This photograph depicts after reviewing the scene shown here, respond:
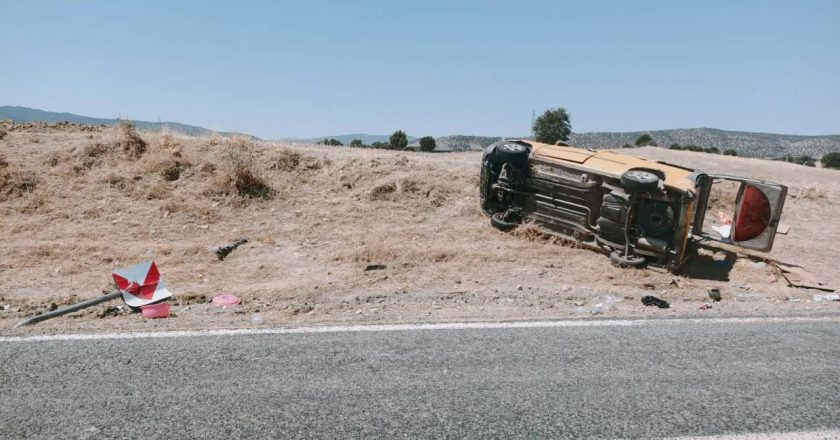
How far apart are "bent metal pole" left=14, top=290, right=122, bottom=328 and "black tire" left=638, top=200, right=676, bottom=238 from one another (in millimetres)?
6466

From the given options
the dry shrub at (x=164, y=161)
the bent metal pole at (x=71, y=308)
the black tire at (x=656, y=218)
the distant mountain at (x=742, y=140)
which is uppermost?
the dry shrub at (x=164, y=161)

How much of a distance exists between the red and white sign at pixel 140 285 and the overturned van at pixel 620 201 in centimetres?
515

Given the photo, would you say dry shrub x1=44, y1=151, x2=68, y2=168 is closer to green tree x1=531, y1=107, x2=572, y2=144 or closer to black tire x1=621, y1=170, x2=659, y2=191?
black tire x1=621, y1=170, x2=659, y2=191

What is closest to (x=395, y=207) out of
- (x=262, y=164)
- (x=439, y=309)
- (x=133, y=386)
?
(x=262, y=164)

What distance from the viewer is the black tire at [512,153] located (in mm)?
8930

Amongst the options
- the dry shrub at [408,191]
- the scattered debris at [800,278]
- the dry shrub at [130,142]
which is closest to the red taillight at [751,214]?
the scattered debris at [800,278]

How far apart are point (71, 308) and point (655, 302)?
6.01 m

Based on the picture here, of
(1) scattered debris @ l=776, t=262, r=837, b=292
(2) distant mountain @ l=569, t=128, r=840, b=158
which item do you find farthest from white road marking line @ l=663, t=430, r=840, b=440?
(2) distant mountain @ l=569, t=128, r=840, b=158

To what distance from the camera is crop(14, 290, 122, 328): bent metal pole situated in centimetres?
520

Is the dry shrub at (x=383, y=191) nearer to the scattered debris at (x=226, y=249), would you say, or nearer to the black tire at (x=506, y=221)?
the black tire at (x=506, y=221)

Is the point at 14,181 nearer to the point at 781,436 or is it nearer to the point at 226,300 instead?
the point at 226,300

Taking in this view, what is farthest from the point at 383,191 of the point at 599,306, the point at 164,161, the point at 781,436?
the point at 781,436

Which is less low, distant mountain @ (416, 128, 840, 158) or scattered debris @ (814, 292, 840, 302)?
scattered debris @ (814, 292, 840, 302)

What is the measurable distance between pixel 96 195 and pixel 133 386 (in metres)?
7.57
